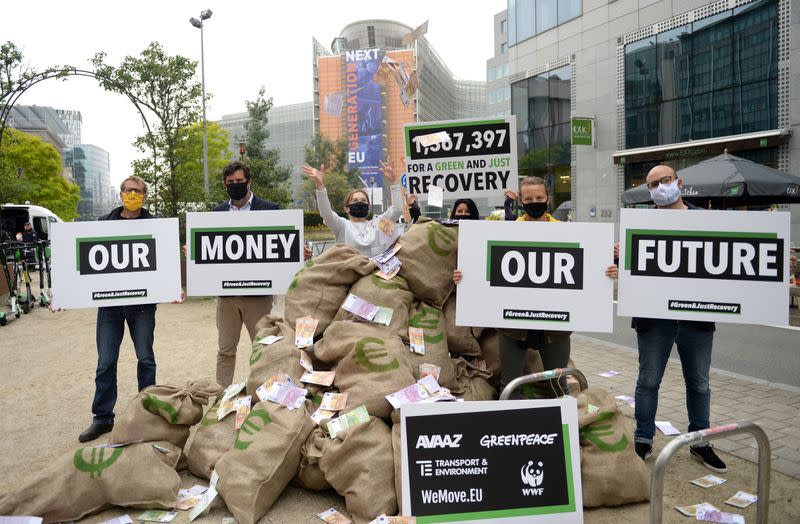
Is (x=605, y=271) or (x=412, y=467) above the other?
(x=605, y=271)

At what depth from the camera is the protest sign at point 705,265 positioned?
10.8ft

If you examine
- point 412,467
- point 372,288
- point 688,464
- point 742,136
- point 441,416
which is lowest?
point 688,464

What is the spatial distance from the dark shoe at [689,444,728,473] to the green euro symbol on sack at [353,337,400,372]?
1.98 meters

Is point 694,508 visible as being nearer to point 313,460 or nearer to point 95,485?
point 313,460

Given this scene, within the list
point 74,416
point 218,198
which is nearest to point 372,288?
point 74,416

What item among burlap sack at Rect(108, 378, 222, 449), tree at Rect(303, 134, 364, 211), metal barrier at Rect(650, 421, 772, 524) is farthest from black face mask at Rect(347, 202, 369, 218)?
tree at Rect(303, 134, 364, 211)

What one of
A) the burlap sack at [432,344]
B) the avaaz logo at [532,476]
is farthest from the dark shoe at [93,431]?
the avaaz logo at [532,476]

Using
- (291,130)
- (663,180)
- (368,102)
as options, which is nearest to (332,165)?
(368,102)

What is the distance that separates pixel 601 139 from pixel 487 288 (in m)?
20.8

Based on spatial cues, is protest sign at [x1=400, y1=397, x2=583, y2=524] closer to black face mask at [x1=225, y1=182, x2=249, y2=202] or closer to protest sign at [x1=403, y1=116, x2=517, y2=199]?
black face mask at [x1=225, y1=182, x2=249, y2=202]

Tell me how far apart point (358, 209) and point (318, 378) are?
64.6 inches

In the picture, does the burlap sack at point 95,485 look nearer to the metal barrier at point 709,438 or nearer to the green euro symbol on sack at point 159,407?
the green euro symbol on sack at point 159,407

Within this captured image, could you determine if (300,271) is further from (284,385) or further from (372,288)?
(284,385)

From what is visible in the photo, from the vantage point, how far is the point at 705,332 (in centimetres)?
347
